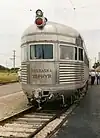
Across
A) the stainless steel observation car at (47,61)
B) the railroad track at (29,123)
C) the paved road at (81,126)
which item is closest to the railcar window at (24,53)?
the stainless steel observation car at (47,61)

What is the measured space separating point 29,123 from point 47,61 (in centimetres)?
268

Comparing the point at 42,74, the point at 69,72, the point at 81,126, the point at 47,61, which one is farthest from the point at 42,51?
the point at 81,126

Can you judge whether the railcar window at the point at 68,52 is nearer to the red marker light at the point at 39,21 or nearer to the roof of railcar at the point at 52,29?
the roof of railcar at the point at 52,29

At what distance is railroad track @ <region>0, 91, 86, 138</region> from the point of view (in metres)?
8.43

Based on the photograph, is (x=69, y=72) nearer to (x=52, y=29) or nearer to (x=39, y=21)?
(x=52, y=29)

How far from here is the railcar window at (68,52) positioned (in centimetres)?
1230

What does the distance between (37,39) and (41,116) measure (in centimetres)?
278

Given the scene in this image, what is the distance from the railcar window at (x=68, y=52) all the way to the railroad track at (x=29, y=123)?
207cm

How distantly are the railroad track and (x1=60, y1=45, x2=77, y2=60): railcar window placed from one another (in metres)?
2.07

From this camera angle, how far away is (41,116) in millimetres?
11625

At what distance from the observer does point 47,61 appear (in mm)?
11953

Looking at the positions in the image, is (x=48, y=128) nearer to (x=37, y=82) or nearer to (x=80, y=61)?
(x=37, y=82)

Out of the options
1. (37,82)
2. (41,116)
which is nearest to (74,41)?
(37,82)

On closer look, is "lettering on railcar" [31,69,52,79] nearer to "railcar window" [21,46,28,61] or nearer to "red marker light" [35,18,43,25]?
"railcar window" [21,46,28,61]
